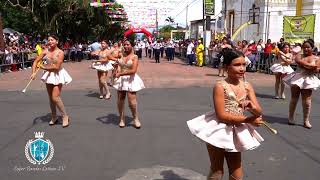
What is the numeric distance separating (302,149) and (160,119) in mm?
3061

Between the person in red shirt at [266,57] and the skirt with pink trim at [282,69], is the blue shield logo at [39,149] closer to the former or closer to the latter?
the skirt with pink trim at [282,69]

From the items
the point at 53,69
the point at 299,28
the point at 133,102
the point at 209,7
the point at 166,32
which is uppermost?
the point at 166,32

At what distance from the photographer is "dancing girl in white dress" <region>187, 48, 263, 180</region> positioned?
3688 mm

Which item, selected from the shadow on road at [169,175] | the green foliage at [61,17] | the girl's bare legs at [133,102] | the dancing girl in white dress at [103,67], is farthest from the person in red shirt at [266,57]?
the green foliage at [61,17]

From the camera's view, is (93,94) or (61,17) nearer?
(93,94)

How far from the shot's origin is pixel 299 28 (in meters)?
19.8

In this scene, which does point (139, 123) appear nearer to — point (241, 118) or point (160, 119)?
point (160, 119)

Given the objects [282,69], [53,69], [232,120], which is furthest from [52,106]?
[282,69]

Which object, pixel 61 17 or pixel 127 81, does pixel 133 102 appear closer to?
pixel 127 81

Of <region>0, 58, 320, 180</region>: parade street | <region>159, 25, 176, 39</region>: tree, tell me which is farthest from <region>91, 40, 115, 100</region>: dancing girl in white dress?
<region>159, 25, 176, 39</region>: tree

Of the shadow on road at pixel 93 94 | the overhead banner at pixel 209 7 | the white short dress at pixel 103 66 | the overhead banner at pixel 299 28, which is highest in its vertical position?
the overhead banner at pixel 209 7

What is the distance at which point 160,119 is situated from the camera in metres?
8.40

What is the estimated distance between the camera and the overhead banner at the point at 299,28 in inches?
762

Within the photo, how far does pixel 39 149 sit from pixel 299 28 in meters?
16.7
